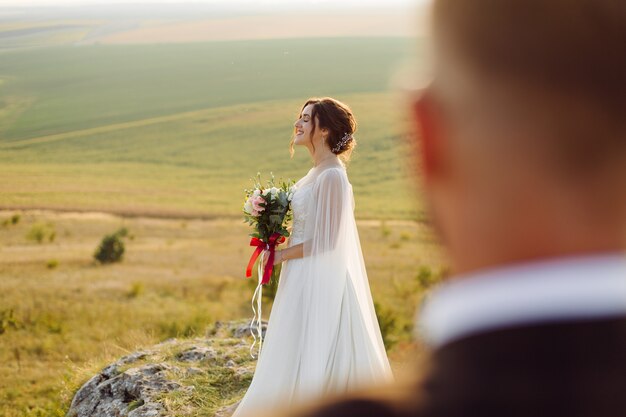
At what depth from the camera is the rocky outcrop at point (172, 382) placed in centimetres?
798

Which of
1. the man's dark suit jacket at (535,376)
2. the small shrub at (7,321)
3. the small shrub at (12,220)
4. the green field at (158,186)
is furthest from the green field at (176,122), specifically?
the man's dark suit jacket at (535,376)

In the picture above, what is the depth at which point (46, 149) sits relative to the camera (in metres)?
79.1

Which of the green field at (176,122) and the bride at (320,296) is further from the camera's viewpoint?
the green field at (176,122)

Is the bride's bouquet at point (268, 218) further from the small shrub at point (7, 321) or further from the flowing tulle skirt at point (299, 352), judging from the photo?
the small shrub at point (7, 321)

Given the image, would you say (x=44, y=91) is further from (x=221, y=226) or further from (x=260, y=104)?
(x=221, y=226)

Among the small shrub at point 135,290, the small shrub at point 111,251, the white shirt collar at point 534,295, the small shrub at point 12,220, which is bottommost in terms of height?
the white shirt collar at point 534,295

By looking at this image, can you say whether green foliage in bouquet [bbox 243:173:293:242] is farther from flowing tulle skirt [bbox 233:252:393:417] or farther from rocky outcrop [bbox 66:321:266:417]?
rocky outcrop [bbox 66:321:266:417]

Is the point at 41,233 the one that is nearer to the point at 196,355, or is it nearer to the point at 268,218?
the point at 196,355

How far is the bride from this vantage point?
731 centimetres

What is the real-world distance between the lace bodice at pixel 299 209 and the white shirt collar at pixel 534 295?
6.77 metres

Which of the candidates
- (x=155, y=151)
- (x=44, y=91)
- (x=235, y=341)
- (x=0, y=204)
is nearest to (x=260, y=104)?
(x=155, y=151)

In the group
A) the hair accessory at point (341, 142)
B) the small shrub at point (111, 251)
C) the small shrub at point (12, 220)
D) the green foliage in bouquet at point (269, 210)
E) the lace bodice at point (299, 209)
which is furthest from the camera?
the small shrub at point (12, 220)

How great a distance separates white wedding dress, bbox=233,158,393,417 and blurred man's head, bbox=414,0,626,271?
21.6 ft

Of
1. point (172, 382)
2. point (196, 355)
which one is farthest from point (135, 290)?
point (172, 382)
